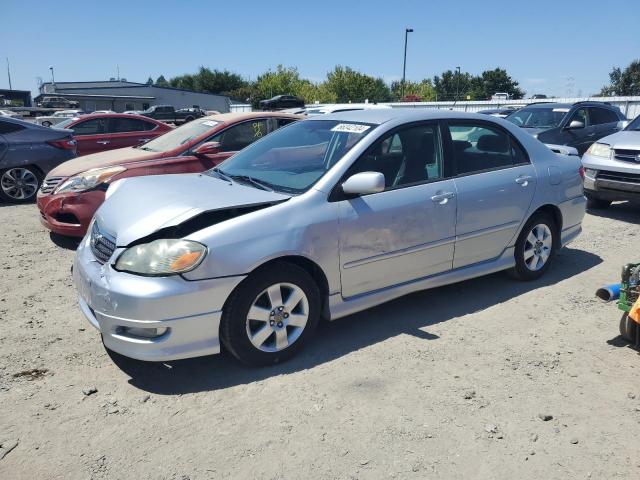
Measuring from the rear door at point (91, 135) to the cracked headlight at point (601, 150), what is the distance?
31.2ft

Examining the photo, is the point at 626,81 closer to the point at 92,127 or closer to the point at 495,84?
the point at 495,84

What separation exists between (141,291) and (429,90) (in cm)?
8700

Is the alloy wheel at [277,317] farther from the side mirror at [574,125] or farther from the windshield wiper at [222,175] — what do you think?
the side mirror at [574,125]

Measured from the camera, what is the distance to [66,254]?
6.03 meters

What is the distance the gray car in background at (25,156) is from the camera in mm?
8859

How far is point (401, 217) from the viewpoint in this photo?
3.95 metres

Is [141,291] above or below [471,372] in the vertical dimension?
above

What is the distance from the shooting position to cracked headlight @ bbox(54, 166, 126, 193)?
20.0 ft

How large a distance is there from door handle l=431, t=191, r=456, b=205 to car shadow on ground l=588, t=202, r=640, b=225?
4858mm

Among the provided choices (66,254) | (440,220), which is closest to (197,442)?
(440,220)

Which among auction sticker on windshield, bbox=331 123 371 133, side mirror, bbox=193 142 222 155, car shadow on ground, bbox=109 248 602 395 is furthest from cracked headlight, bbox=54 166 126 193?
auction sticker on windshield, bbox=331 123 371 133

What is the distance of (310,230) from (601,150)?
20.7ft

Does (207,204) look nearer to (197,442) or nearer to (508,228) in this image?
(197,442)

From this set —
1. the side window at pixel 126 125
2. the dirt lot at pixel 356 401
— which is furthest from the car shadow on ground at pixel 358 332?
the side window at pixel 126 125
